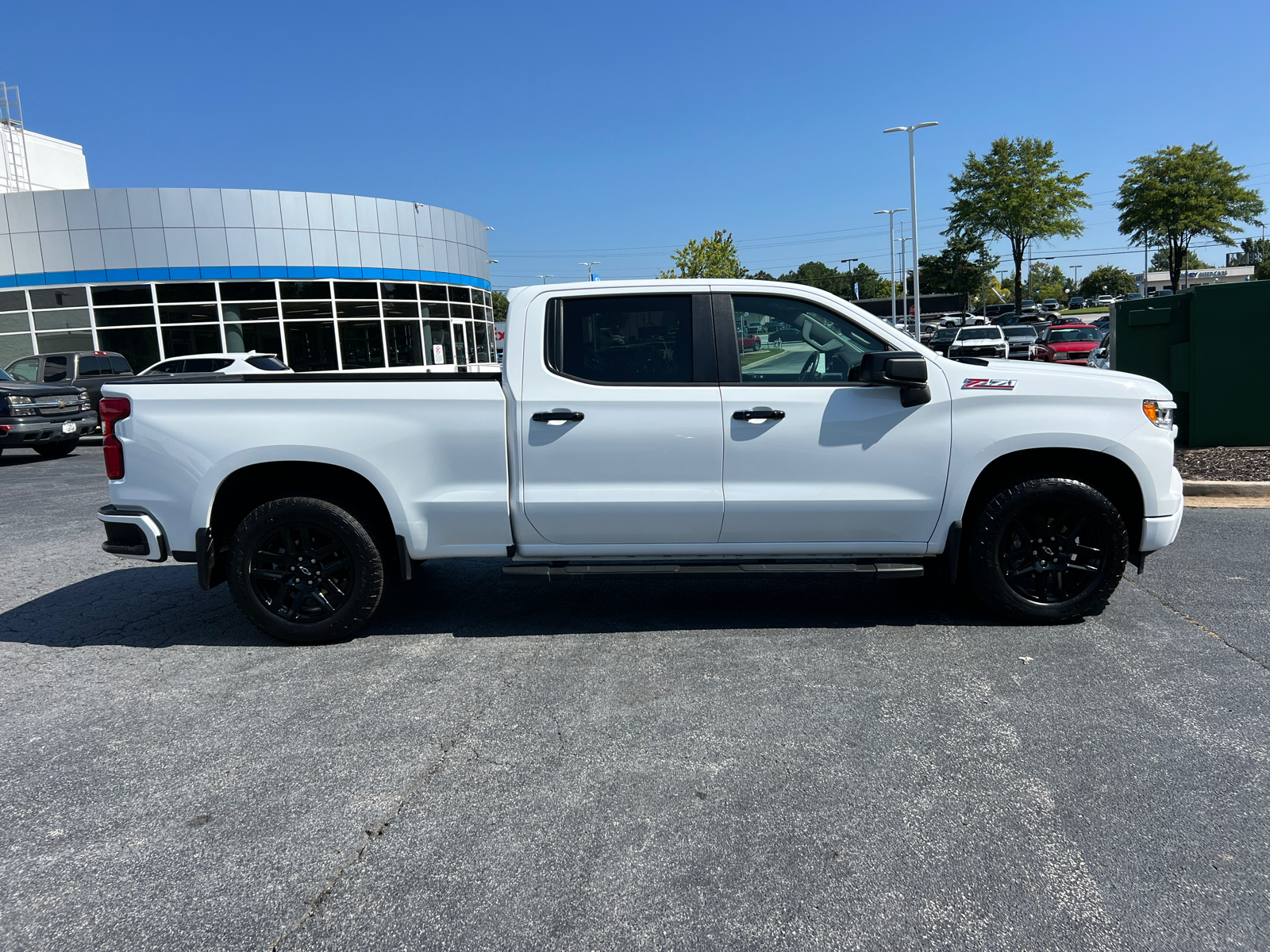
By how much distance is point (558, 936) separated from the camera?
2.50m

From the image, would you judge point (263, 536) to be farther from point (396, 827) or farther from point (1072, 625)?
point (1072, 625)

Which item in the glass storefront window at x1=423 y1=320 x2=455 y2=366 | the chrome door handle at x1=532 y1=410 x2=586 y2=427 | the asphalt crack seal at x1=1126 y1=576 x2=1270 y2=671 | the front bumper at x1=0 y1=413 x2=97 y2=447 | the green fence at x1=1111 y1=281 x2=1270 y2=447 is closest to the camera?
the asphalt crack seal at x1=1126 y1=576 x2=1270 y2=671

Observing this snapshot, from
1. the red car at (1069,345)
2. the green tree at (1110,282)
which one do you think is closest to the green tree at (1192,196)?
the red car at (1069,345)

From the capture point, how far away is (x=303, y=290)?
3183 cm

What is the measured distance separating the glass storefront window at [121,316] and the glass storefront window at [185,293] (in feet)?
1.99

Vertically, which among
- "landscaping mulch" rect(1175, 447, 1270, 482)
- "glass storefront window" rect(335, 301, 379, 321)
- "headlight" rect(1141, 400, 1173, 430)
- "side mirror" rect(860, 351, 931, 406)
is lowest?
"landscaping mulch" rect(1175, 447, 1270, 482)

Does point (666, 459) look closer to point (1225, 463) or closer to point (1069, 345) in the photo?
point (1225, 463)

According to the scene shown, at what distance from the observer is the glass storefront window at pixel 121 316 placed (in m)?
29.6

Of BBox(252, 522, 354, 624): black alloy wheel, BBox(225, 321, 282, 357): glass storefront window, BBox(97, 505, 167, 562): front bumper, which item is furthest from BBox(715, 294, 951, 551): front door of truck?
BBox(225, 321, 282, 357): glass storefront window

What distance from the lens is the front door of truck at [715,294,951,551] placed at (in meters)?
4.75

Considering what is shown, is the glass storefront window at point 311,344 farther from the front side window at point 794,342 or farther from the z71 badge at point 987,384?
the z71 badge at point 987,384

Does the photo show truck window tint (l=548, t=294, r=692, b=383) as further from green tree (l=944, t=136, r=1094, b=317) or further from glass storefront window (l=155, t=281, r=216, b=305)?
green tree (l=944, t=136, r=1094, b=317)

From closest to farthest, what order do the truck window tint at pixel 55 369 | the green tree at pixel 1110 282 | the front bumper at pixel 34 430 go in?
the front bumper at pixel 34 430 → the truck window tint at pixel 55 369 → the green tree at pixel 1110 282

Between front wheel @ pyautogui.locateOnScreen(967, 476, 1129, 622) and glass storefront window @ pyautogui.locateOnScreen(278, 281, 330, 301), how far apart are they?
3086 cm
